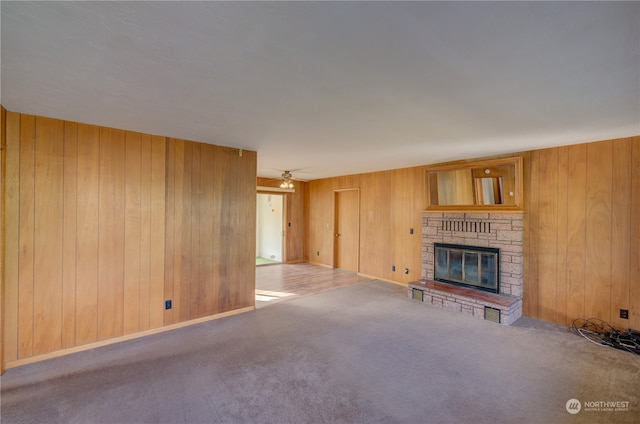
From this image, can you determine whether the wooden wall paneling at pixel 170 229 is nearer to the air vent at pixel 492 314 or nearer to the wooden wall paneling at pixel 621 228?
the air vent at pixel 492 314

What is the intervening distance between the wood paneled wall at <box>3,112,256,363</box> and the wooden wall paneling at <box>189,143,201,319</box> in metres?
0.01

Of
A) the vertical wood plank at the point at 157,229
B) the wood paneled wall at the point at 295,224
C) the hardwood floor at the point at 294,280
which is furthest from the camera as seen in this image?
the wood paneled wall at the point at 295,224

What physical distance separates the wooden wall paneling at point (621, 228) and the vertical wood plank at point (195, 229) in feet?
16.7

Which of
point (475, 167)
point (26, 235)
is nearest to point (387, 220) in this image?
point (475, 167)

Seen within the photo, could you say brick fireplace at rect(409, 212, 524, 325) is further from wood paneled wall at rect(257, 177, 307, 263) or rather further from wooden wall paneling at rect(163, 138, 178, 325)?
wood paneled wall at rect(257, 177, 307, 263)

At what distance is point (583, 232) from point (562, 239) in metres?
0.23

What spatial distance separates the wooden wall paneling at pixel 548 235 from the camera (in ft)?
12.6

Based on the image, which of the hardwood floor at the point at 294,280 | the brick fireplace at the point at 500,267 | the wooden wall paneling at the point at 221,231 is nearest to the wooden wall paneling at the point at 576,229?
the brick fireplace at the point at 500,267

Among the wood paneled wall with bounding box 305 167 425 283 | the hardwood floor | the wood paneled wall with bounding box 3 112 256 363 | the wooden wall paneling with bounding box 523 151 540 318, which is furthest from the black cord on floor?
the wood paneled wall with bounding box 3 112 256 363

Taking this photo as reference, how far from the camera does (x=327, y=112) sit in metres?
2.58

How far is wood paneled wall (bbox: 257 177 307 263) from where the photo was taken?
26.5ft

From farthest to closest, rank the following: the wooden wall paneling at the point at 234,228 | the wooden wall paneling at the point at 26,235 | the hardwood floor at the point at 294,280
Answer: the hardwood floor at the point at 294,280 < the wooden wall paneling at the point at 234,228 < the wooden wall paneling at the point at 26,235

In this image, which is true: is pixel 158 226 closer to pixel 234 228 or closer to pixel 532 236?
pixel 234 228

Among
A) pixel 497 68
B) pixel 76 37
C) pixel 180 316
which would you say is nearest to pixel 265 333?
pixel 180 316
